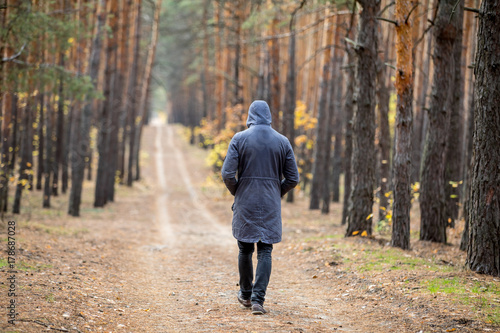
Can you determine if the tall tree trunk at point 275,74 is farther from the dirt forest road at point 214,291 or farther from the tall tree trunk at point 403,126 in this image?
the tall tree trunk at point 403,126

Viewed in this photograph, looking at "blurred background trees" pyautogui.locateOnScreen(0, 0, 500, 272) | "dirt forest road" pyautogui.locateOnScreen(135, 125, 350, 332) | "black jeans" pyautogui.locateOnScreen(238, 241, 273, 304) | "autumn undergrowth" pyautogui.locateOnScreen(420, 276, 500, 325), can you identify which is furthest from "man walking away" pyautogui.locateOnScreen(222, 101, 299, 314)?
"blurred background trees" pyautogui.locateOnScreen(0, 0, 500, 272)

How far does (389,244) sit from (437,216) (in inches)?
67.6

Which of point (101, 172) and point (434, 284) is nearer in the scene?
point (434, 284)

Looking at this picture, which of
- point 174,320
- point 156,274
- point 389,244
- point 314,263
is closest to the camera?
point 174,320

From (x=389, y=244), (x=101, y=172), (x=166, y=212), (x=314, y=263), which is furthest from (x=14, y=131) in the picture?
(x=389, y=244)

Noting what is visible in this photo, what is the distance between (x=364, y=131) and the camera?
419 inches

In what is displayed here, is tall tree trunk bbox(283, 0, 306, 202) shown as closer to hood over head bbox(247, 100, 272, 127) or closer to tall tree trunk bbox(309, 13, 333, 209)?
tall tree trunk bbox(309, 13, 333, 209)

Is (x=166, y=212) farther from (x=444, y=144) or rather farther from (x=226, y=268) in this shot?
(x=444, y=144)

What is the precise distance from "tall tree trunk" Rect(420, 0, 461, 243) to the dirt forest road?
3.49m

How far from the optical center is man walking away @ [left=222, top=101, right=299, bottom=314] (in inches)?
222

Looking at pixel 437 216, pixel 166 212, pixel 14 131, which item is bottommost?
pixel 166 212

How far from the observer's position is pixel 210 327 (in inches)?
202

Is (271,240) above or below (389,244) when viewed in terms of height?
above

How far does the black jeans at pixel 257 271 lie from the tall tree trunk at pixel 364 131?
17.3 ft
